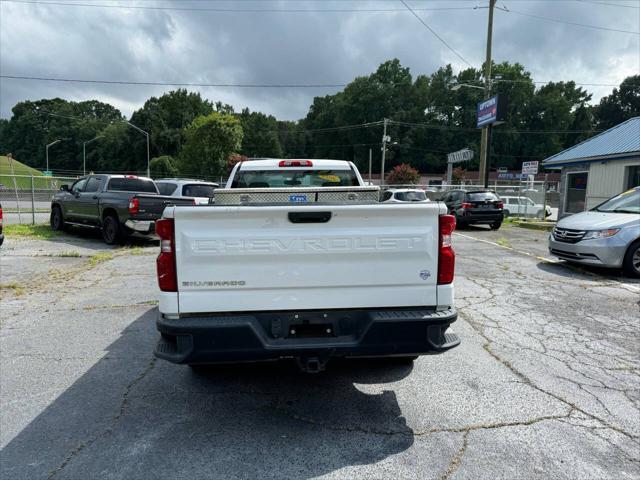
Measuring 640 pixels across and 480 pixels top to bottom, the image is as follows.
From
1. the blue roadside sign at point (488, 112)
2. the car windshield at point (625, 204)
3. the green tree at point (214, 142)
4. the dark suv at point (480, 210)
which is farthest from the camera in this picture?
the green tree at point (214, 142)

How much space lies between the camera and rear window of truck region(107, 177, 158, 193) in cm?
1279

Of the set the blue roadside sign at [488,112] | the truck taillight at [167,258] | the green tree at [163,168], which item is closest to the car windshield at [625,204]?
the truck taillight at [167,258]

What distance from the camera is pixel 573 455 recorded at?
289 centimetres

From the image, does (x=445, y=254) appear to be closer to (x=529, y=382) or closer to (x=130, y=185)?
(x=529, y=382)

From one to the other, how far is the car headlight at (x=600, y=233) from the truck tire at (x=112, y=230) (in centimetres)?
1107

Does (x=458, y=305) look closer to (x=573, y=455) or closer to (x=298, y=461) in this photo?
(x=573, y=455)

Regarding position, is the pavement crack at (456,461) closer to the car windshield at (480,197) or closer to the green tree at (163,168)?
the car windshield at (480,197)

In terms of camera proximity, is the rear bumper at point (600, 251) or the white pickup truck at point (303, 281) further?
the rear bumper at point (600, 251)

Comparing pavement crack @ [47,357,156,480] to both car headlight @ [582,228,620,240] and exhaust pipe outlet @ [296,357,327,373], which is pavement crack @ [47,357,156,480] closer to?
exhaust pipe outlet @ [296,357,327,373]

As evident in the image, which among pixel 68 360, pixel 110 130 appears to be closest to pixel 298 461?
pixel 68 360

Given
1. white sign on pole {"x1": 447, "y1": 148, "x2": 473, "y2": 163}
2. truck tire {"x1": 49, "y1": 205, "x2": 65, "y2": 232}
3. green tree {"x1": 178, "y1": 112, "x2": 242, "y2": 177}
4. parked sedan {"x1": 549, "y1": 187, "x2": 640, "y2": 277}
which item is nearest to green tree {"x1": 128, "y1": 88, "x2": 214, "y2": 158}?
green tree {"x1": 178, "y1": 112, "x2": 242, "y2": 177}

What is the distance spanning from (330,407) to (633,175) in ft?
59.2

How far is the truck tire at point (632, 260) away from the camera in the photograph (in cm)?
823

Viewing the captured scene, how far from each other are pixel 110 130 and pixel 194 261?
97625 millimetres
